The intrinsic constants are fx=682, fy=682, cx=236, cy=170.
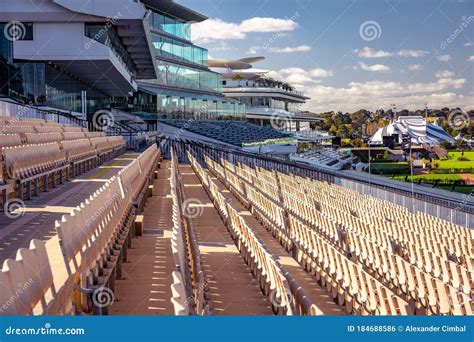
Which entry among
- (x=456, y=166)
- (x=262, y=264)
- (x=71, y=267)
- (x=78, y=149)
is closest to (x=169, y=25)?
(x=456, y=166)

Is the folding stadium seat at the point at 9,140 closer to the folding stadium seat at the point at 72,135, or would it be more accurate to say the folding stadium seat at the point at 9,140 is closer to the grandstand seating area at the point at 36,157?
the grandstand seating area at the point at 36,157

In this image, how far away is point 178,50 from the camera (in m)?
41.3

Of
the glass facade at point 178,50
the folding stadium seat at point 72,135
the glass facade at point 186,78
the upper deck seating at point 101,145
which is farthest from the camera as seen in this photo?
the glass facade at point 186,78

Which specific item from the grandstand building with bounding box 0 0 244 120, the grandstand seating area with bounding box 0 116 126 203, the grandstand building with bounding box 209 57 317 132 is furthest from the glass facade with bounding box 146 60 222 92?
the grandstand seating area with bounding box 0 116 126 203

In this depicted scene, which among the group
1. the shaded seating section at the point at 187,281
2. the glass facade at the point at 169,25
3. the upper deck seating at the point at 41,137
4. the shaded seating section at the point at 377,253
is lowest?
the shaded seating section at the point at 377,253

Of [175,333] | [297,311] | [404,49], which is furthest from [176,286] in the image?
[404,49]

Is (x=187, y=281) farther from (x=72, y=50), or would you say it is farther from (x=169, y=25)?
(x=169, y=25)

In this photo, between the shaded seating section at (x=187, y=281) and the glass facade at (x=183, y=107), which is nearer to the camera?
the shaded seating section at (x=187, y=281)

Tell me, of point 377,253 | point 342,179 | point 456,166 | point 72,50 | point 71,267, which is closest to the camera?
point 71,267

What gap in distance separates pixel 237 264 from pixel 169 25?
119 feet

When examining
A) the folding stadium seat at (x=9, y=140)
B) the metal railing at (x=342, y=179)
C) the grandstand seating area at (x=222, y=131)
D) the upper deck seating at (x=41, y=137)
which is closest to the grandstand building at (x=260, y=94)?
the grandstand seating area at (x=222, y=131)

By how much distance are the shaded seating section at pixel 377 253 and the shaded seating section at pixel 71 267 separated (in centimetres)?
161

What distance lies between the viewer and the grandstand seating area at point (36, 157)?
6.34 m

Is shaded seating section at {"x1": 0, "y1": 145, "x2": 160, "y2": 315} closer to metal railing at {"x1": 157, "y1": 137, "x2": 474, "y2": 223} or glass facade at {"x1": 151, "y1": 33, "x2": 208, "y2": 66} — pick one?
metal railing at {"x1": 157, "y1": 137, "x2": 474, "y2": 223}
